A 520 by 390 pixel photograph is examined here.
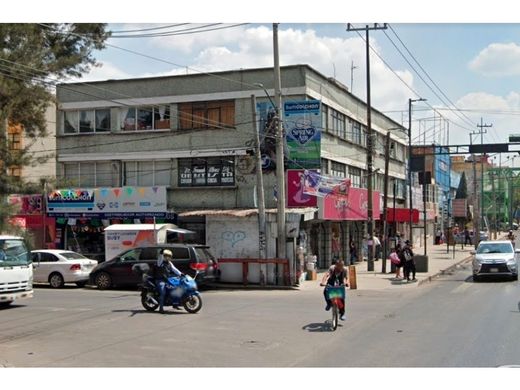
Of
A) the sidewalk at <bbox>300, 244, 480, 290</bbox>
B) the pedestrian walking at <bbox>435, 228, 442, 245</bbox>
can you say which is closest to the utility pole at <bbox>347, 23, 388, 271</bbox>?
the sidewalk at <bbox>300, 244, 480, 290</bbox>

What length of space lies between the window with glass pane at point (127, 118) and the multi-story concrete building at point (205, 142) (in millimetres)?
61

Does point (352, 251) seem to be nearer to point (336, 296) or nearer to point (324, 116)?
point (324, 116)

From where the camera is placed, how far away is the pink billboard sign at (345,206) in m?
28.8

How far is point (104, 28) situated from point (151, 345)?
6.49 meters

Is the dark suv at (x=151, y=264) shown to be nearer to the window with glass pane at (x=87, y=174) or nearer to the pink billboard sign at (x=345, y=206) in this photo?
the pink billboard sign at (x=345, y=206)

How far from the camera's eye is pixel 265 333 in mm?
13461

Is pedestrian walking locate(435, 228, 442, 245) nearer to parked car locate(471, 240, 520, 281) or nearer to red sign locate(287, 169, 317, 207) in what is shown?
parked car locate(471, 240, 520, 281)

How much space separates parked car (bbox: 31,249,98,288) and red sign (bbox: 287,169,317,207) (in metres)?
8.72

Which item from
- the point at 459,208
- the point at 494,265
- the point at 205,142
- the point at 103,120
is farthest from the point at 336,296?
the point at 459,208

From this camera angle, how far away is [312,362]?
33.5 ft

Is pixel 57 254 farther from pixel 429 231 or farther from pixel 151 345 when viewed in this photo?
pixel 429 231

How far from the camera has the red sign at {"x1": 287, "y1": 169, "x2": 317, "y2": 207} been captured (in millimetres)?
28438

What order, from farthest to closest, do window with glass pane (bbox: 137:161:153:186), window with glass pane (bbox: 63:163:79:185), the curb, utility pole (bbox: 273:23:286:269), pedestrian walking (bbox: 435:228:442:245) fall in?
pedestrian walking (bbox: 435:228:442:245), window with glass pane (bbox: 63:163:79:185), window with glass pane (bbox: 137:161:153:186), the curb, utility pole (bbox: 273:23:286:269)

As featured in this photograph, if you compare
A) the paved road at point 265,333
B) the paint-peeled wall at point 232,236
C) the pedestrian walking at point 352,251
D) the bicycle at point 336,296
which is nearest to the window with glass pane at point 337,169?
the pedestrian walking at point 352,251
